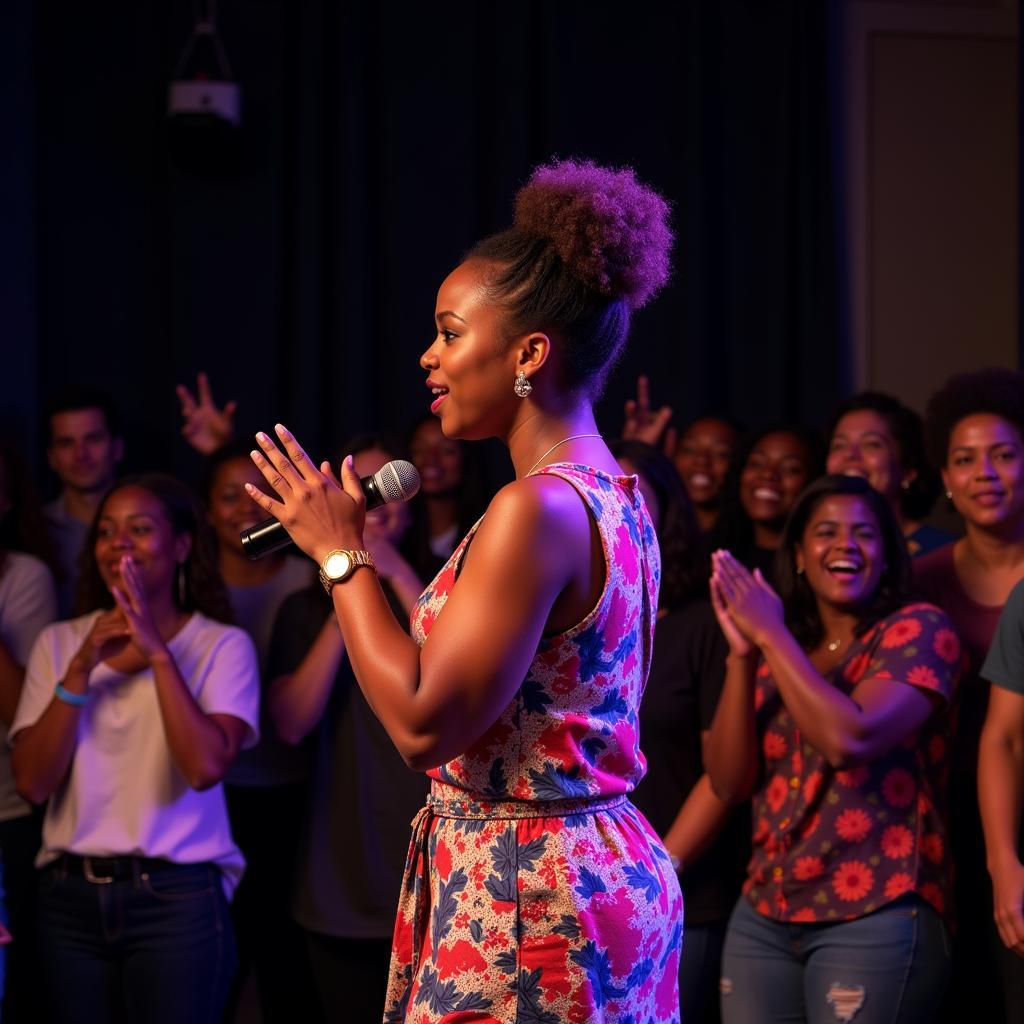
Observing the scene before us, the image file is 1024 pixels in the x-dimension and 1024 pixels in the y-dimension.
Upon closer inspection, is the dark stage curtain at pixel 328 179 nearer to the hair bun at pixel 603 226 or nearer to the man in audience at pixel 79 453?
the man in audience at pixel 79 453

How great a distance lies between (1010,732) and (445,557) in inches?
62.6

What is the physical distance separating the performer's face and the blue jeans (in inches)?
58.8

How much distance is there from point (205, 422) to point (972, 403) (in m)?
2.19

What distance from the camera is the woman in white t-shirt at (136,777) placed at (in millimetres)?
2664

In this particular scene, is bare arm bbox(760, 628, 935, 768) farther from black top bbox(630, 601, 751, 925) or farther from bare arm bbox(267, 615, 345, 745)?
bare arm bbox(267, 615, 345, 745)

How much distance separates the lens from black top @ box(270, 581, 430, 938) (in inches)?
117

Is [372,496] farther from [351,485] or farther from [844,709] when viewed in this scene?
[844,709]

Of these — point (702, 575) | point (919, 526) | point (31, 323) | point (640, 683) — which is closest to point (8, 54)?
point (31, 323)

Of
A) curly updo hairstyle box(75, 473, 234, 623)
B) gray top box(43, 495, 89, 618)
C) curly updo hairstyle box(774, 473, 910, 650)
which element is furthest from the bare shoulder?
gray top box(43, 495, 89, 618)

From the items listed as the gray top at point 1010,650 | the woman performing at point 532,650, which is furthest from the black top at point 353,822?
the woman performing at point 532,650

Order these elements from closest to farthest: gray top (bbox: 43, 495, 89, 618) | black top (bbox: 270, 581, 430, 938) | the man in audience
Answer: black top (bbox: 270, 581, 430, 938), gray top (bbox: 43, 495, 89, 618), the man in audience

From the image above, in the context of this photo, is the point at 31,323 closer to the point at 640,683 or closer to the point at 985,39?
the point at 640,683

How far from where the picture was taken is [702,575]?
3004 mm

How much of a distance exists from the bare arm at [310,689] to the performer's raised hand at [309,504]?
1524mm
